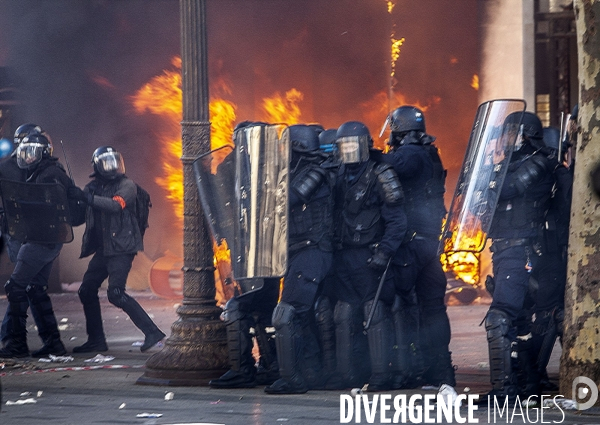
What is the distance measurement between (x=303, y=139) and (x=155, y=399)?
2.00 metres

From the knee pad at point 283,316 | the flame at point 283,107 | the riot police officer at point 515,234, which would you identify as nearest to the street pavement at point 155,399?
the riot police officer at point 515,234

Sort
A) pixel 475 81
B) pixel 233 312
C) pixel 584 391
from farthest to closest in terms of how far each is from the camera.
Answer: pixel 475 81
pixel 233 312
pixel 584 391

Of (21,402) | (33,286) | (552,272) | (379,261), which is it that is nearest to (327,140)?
(379,261)

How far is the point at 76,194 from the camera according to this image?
9.53m

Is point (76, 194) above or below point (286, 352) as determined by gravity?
above

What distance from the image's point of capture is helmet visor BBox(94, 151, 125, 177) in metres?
9.69

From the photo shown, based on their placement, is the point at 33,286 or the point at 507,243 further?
the point at 33,286

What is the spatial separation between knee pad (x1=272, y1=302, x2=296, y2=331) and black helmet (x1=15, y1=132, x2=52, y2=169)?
304 centimetres

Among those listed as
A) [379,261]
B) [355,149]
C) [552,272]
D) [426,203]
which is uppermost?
[355,149]

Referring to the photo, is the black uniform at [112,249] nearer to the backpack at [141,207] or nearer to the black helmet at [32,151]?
the backpack at [141,207]

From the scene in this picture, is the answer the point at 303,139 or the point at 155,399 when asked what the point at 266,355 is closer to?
the point at 155,399

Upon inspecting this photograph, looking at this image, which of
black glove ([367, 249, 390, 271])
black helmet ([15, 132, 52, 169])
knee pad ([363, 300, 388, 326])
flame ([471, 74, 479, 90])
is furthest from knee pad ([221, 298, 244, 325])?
flame ([471, 74, 479, 90])

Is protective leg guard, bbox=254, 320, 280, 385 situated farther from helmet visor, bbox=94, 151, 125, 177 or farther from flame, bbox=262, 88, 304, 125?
flame, bbox=262, 88, 304, 125

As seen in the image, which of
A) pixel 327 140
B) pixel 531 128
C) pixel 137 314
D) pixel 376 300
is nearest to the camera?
pixel 531 128
